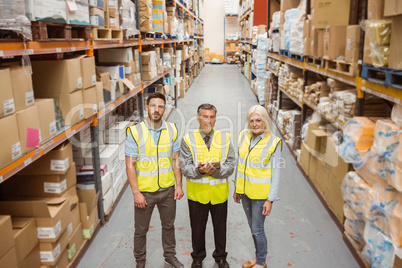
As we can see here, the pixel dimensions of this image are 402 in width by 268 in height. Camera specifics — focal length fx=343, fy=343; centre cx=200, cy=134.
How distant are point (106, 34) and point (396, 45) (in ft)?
9.42

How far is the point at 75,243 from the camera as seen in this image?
307 cm

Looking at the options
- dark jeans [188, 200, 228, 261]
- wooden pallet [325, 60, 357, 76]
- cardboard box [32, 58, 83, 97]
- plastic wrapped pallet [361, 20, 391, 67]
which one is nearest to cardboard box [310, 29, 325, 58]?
wooden pallet [325, 60, 357, 76]

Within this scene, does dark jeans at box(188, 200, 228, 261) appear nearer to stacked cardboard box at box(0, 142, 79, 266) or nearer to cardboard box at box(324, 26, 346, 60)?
stacked cardboard box at box(0, 142, 79, 266)

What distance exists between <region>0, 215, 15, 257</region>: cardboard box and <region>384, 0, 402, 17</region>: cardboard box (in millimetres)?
2881

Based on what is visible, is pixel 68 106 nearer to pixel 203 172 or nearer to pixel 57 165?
pixel 57 165

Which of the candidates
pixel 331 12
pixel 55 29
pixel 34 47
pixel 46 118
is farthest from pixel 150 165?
pixel 331 12

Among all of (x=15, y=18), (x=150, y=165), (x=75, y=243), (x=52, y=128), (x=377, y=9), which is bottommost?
(x=75, y=243)

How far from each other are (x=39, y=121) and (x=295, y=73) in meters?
4.98

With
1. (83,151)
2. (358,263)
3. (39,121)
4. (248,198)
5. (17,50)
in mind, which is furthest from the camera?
(83,151)

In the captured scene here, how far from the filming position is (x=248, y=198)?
9.26 feet

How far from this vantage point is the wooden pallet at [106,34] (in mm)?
3449

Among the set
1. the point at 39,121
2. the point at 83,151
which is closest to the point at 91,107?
the point at 83,151

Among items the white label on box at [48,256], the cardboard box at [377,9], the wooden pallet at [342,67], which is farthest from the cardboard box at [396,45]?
the white label on box at [48,256]

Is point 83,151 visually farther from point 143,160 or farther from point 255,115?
point 255,115
